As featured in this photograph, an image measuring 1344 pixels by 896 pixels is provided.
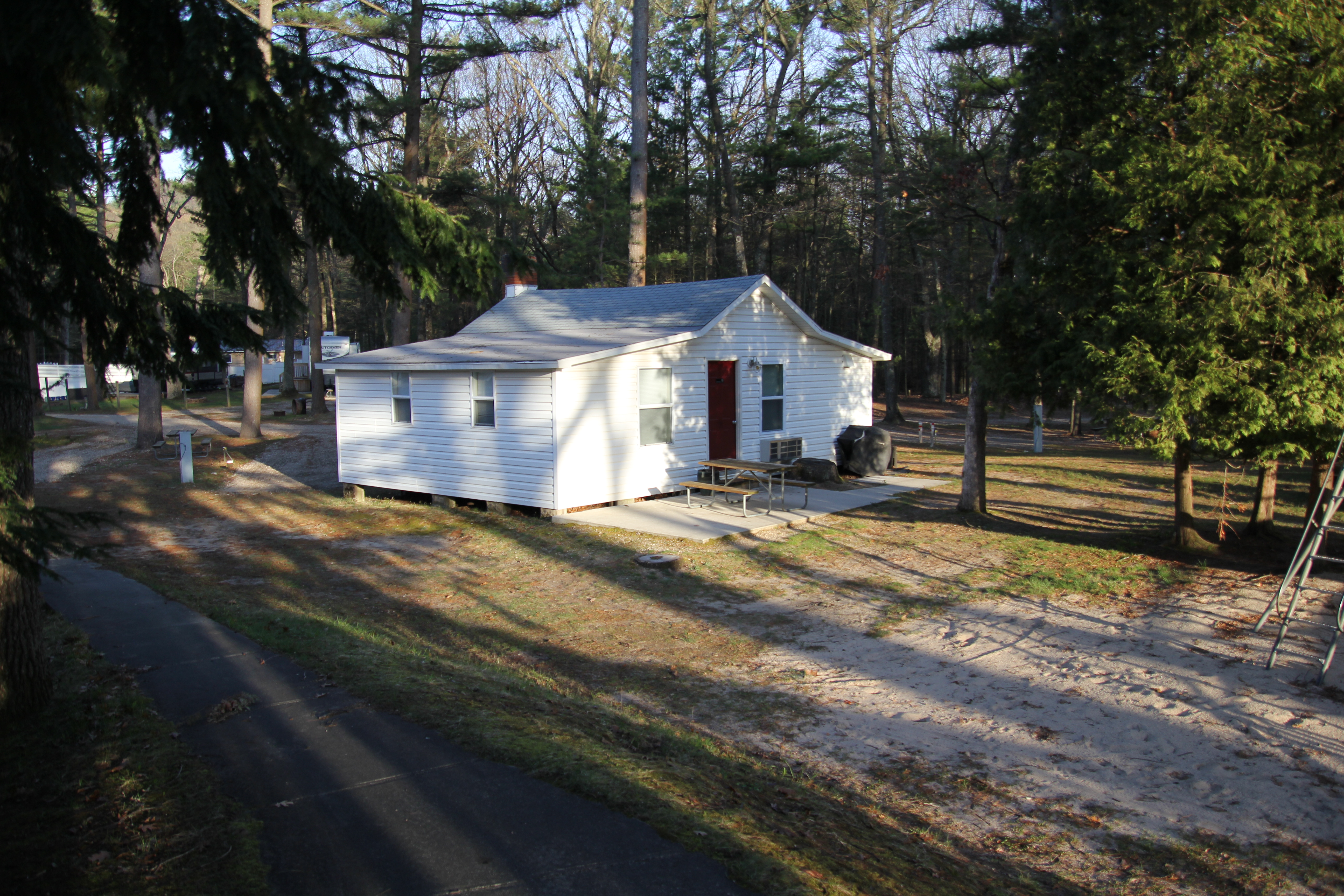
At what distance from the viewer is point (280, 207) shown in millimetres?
4703

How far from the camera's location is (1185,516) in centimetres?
1094

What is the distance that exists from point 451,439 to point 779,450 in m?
6.05

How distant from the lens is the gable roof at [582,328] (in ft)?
45.6

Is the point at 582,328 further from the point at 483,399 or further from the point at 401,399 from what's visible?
the point at 401,399

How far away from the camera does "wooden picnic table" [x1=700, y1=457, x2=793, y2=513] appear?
1362 centimetres

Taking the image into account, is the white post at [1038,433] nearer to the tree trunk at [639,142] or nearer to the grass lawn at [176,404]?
the tree trunk at [639,142]

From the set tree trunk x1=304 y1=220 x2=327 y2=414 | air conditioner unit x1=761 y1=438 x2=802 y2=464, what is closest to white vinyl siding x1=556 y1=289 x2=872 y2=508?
air conditioner unit x1=761 y1=438 x2=802 y2=464

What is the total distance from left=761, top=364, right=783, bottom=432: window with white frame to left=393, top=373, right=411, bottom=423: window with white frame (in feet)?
21.2

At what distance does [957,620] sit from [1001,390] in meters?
3.88

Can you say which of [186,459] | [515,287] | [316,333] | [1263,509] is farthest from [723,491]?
[316,333]

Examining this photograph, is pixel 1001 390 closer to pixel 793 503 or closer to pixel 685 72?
pixel 793 503

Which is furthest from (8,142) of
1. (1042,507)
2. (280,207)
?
(1042,507)

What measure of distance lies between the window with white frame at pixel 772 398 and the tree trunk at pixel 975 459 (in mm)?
4003

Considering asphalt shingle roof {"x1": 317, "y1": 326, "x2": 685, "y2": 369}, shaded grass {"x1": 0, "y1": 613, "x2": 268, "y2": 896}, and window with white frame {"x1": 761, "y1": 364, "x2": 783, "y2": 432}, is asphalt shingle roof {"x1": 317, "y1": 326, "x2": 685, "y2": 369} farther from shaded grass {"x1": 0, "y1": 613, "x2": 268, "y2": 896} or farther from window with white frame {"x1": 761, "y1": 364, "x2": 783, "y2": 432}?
shaded grass {"x1": 0, "y1": 613, "x2": 268, "y2": 896}
